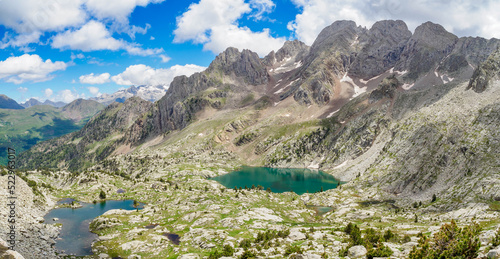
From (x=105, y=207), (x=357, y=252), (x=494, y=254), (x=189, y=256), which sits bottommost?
(x=189, y=256)

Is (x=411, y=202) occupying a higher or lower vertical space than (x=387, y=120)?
lower

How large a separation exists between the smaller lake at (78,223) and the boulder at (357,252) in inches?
2228

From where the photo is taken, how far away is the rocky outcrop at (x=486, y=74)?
136m

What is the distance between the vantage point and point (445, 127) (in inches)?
4685

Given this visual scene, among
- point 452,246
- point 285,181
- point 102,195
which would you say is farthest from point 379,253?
point 285,181

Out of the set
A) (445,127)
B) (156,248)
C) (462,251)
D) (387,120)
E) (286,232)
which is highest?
(387,120)

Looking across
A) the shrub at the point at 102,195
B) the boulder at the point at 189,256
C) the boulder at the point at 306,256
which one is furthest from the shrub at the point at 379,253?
the shrub at the point at 102,195

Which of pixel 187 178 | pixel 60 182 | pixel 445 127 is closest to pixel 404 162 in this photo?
pixel 445 127

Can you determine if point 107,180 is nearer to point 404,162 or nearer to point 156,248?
point 156,248

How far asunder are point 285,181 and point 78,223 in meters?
118

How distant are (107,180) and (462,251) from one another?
150 meters

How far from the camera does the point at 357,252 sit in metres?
38.3

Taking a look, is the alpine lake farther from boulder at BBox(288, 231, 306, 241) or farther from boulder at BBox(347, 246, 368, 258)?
boulder at BBox(347, 246, 368, 258)

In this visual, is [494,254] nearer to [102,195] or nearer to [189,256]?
[189,256]
